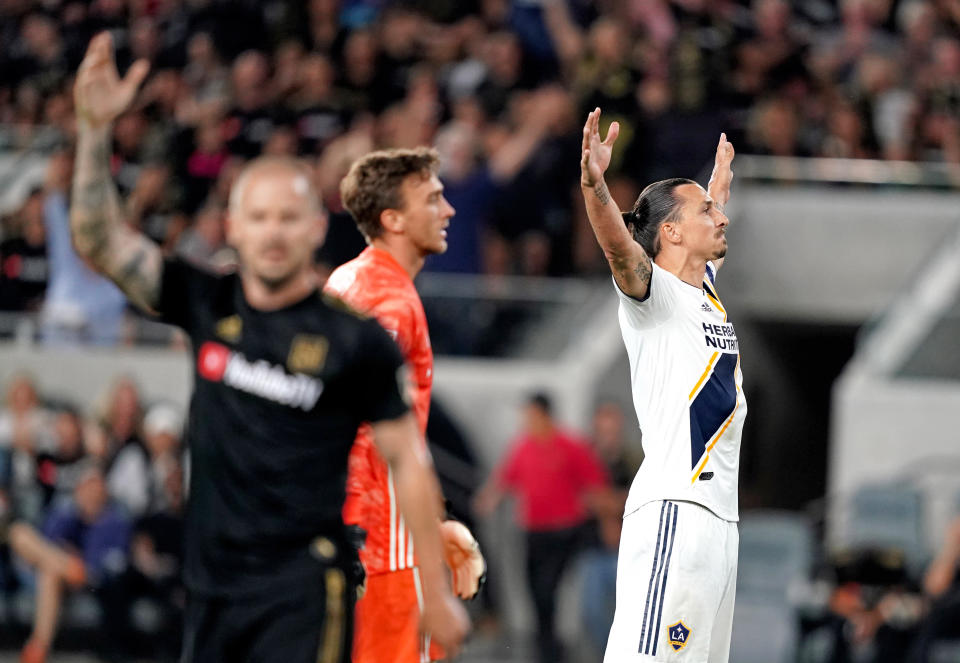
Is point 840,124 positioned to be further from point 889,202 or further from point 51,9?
point 51,9

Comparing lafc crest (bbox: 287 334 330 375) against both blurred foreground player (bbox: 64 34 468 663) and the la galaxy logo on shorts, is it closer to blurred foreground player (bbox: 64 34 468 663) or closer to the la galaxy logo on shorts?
blurred foreground player (bbox: 64 34 468 663)

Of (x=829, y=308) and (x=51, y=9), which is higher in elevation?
(x=51, y=9)

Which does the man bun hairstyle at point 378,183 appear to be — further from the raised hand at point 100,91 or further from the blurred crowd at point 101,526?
the blurred crowd at point 101,526

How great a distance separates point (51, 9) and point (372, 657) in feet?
54.9

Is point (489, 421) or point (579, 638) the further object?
point (489, 421)

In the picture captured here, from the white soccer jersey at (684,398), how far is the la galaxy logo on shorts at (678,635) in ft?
1.45

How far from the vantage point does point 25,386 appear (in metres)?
15.6

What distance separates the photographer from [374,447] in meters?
5.96

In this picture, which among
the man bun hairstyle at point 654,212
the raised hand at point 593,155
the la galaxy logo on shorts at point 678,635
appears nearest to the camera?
the raised hand at point 593,155

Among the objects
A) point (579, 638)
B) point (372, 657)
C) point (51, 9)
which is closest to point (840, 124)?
point (579, 638)

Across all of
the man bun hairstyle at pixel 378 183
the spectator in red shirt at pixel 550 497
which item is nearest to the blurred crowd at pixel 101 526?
the spectator in red shirt at pixel 550 497

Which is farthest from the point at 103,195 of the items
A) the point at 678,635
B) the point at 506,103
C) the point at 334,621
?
the point at 506,103

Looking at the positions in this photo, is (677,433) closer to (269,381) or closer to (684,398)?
(684,398)

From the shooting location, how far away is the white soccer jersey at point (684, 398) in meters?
5.97
